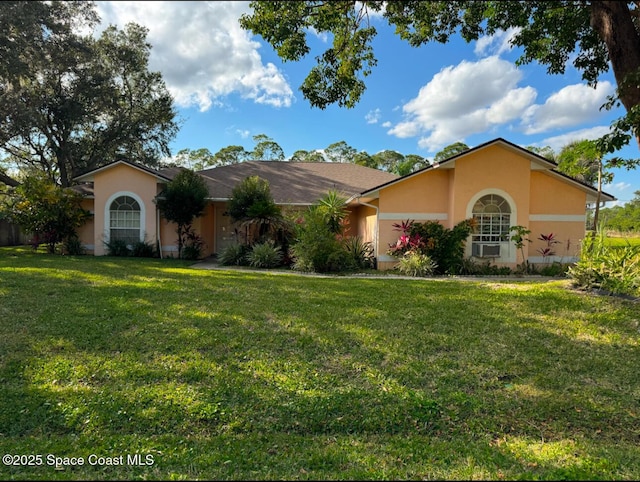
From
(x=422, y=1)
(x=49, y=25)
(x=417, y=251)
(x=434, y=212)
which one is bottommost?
(x=417, y=251)

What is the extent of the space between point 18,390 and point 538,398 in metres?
5.52

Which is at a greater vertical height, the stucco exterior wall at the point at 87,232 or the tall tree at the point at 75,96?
the tall tree at the point at 75,96

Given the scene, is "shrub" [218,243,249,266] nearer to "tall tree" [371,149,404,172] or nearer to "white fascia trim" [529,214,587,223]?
"white fascia trim" [529,214,587,223]

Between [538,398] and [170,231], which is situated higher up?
[170,231]

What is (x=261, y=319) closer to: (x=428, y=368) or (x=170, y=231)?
(x=428, y=368)

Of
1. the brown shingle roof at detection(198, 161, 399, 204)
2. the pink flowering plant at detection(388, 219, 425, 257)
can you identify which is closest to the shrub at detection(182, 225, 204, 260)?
the brown shingle roof at detection(198, 161, 399, 204)

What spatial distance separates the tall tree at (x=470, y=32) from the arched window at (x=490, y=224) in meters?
5.90

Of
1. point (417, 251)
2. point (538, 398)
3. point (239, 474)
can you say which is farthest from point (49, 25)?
point (538, 398)

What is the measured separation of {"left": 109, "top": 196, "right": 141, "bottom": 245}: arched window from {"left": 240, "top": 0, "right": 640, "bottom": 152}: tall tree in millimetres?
11992

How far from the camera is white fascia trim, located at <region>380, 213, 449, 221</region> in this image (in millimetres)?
13359

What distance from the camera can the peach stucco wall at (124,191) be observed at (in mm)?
15562

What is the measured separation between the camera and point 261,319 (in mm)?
6078

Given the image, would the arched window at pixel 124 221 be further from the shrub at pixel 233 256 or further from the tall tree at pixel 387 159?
the tall tree at pixel 387 159

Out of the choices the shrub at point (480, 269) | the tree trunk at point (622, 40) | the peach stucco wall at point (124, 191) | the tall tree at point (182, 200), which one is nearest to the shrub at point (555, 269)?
the shrub at point (480, 269)
